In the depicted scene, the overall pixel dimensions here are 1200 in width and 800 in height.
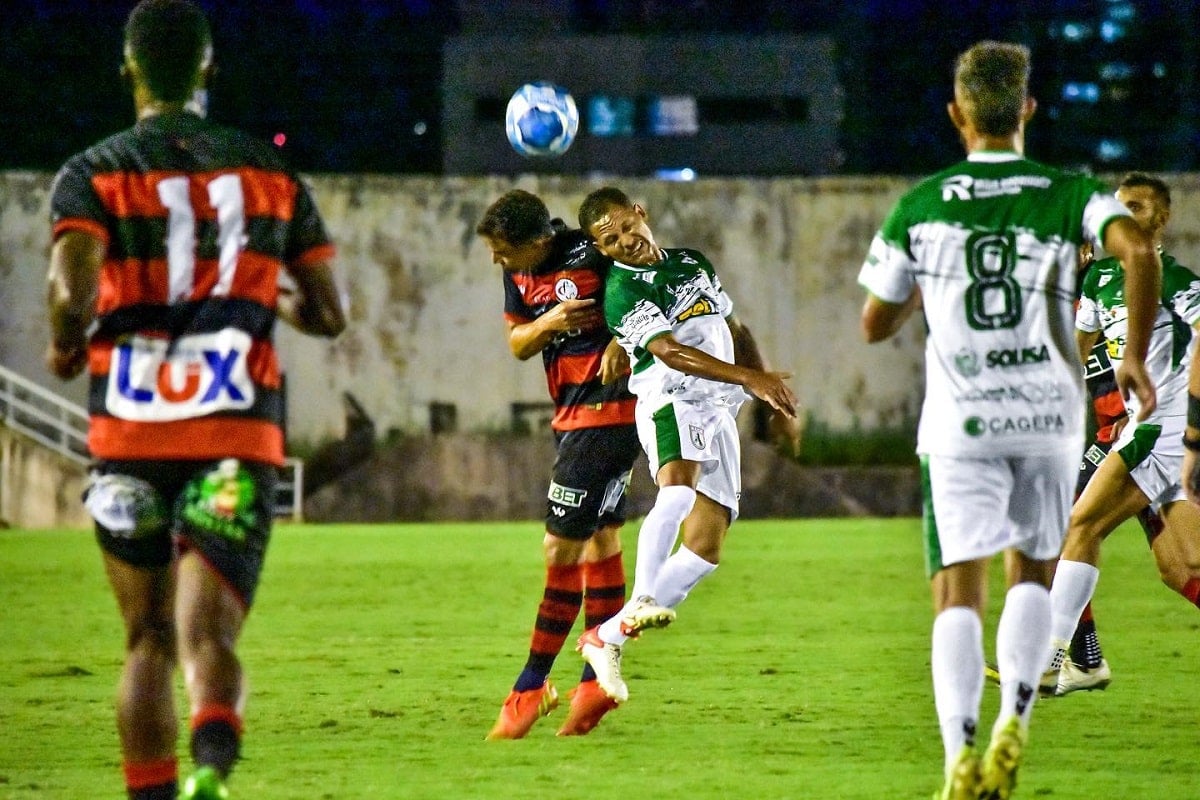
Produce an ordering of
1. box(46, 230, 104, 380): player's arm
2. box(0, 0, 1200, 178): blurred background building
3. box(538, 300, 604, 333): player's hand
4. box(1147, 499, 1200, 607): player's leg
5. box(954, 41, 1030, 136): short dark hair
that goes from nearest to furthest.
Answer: box(46, 230, 104, 380): player's arm < box(954, 41, 1030, 136): short dark hair < box(538, 300, 604, 333): player's hand < box(1147, 499, 1200, 607): player's leg < box(0, 0, 1200, 178): blurred background building

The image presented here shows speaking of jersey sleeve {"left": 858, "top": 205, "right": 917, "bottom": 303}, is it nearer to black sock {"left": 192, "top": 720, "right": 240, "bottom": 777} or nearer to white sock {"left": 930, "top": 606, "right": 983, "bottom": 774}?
white sock {"left": 930, "top": 606, "right": 983, "bottom": 774}

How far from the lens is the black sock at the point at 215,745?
12.9 ft

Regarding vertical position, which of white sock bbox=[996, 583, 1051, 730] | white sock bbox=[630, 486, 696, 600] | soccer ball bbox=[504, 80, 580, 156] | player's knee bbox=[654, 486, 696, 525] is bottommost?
white sock bbox=[996, 583, 1051, 730]

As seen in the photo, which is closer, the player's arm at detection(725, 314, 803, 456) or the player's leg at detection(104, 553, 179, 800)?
the player's leg at detection(104, 553, 179, 800)

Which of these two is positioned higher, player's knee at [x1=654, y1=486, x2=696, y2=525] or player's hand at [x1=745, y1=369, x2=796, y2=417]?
player's hand at [x1=745, y1=369, x2=796, y2=417]

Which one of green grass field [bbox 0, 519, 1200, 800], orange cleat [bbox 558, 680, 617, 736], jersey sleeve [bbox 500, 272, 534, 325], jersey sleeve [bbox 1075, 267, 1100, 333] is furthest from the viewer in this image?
jersey sleeve [bbox 1075, 267, 1100, 333]

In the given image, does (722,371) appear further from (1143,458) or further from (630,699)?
(1143,458)

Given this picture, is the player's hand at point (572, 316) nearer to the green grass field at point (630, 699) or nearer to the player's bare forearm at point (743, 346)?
the player's bare forearm at point (743, 346)

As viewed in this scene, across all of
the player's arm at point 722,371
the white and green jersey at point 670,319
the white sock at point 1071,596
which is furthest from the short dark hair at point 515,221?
the white sock at point 1071,596

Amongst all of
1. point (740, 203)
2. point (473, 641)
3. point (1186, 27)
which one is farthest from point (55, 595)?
point (1186, 27)

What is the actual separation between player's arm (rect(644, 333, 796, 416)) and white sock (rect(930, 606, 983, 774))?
78.3 inches

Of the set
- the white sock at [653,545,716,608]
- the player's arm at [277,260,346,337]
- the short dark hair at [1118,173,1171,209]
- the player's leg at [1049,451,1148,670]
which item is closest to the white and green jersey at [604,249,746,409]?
the white sock at [653,545,716,608]

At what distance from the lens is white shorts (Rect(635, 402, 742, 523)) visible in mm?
6980

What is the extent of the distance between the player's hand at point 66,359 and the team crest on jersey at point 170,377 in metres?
0.08
